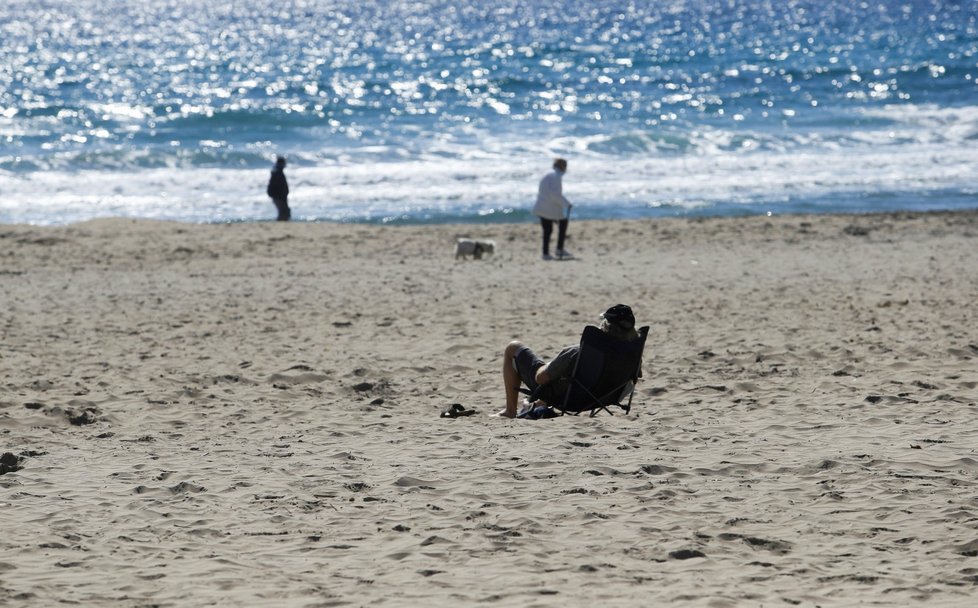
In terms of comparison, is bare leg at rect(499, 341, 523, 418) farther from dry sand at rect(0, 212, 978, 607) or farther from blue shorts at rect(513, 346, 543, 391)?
dry sand at rect(0, 212, 978, 607)

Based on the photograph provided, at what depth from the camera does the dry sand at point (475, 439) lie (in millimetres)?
4867

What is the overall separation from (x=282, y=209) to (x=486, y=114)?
13.2 metres

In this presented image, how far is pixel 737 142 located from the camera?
25797 mm

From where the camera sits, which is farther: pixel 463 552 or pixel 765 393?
pixel 765 393

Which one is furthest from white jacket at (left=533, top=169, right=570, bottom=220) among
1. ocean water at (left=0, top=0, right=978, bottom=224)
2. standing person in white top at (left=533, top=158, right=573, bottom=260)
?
ocean water at (left=0, top=0, right=978, bottom=224)

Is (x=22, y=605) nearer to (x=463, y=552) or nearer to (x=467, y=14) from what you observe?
(x=463, y=552)

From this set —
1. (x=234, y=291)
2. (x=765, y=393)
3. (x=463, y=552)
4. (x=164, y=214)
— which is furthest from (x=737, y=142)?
(x=463, y=552)

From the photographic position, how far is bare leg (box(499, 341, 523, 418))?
7508 millimetres

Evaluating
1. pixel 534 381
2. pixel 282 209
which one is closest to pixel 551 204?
pixel 282 209

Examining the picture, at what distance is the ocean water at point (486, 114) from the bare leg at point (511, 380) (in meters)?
11.5

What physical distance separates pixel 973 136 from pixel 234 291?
20.3m

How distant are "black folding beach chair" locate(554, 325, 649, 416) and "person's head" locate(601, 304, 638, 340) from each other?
3cm

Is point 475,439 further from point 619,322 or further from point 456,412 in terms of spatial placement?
point 619,322

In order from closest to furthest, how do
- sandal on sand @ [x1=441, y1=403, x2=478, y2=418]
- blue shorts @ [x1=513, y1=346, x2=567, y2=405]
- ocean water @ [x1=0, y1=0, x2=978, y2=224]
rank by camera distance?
blue shorts @ [x1=513, y1=346, x2=567, y2=405], sandal on sand @ [x1=441, y1=403, x2=478, y2=418], ocean water @ [x1=0, y1=0, x2=978, y2=224]
